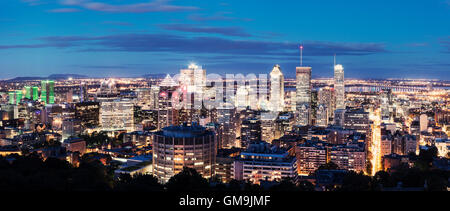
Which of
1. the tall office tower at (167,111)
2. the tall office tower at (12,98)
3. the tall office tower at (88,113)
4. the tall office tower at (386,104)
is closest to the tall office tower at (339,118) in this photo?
the tall office tower at (386,104)

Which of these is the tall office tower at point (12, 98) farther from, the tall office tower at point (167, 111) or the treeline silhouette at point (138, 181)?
the treeline silhouette at point (138, 181)

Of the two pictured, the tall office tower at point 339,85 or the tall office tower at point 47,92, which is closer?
the tall office tower at point 339,85

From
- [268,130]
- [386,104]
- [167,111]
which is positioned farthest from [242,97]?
[268,130]

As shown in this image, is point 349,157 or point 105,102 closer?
point 349,157

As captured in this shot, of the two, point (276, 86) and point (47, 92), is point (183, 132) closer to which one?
point (276, 86)

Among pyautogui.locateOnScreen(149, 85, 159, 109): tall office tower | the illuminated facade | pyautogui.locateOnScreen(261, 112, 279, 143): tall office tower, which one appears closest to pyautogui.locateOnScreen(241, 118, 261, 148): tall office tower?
pyautogui.locateOnScreen(261, 112, 279, 143): tall office tower

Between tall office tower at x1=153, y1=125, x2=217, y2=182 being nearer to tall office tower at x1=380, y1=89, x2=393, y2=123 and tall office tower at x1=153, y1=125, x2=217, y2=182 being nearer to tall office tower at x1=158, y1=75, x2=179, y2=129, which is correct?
tall office tower at x1=158, y1=75, x2=179, y2=129
